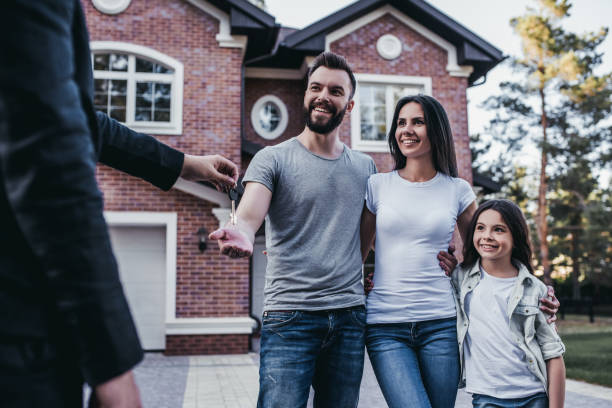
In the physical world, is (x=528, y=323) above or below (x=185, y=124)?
below

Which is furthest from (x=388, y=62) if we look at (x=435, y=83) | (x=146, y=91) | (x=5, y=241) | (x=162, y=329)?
(x=5, y=241)

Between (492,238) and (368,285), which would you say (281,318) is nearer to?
(368,285)

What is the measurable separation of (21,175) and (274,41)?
35.4ft

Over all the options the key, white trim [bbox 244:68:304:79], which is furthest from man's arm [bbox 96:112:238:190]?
white trim [bbox 244:68:304:79]

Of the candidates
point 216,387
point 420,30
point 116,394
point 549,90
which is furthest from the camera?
point 549,90

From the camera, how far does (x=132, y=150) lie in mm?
1903

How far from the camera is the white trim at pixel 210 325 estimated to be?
1001 centimetres

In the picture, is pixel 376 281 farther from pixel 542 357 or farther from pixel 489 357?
pixel 542 357

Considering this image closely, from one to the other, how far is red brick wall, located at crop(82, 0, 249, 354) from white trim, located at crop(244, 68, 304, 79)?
1783 mm

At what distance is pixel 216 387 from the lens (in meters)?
7.34

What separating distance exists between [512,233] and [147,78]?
9060mm

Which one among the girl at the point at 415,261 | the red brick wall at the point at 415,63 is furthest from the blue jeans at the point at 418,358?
the red brick wall at the point at 415,63

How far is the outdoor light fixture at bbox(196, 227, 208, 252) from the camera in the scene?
10.2m

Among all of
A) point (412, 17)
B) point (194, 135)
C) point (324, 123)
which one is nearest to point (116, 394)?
point (324, 123)
